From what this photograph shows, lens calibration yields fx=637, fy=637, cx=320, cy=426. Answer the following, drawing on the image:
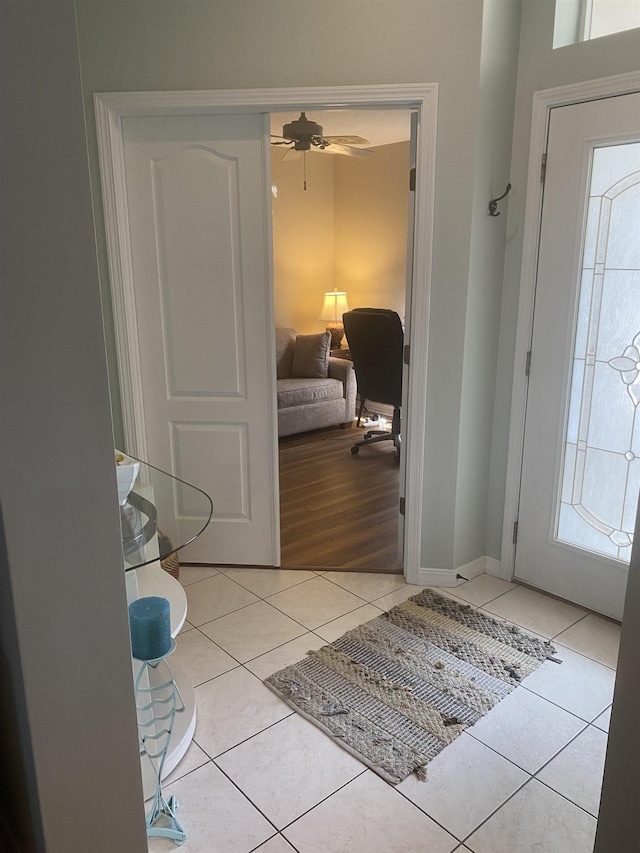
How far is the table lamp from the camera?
661cm

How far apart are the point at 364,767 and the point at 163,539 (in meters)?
0.96

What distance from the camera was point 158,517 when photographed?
1.83 metres

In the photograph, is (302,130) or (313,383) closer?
(302,130)

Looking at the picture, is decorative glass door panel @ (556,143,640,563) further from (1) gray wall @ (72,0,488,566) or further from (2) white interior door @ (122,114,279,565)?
(2) white interior door @ (122,114,279,565)

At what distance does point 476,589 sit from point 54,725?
7.13 ft

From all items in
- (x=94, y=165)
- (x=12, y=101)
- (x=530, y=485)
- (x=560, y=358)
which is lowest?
(x=530, y=485)

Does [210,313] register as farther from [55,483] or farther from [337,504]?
[55,483]

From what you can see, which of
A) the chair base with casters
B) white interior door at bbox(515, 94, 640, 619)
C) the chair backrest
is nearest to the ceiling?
the chair backrest

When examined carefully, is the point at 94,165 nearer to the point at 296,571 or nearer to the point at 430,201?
the point at 430,201

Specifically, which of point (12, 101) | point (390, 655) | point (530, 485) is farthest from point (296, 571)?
point (12, 101)

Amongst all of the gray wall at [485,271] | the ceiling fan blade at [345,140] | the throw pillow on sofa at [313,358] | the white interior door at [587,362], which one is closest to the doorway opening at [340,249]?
the ceiling fan blade at [345,140]

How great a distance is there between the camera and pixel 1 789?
5.10 ft

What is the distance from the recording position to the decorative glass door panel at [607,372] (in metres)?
2.46

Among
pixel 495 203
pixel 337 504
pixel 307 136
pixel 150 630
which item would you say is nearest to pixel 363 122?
pixel 307 136
